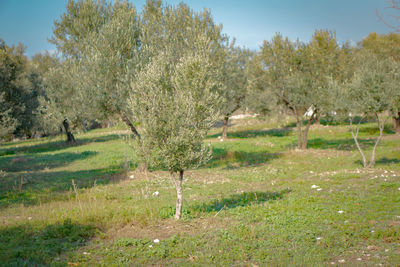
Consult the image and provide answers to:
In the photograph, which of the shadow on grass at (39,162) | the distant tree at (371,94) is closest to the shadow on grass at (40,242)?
the shadow on grass at (39,162)

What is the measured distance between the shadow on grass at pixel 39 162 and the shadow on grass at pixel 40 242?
15.6 m

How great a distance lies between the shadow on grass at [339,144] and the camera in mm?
27956

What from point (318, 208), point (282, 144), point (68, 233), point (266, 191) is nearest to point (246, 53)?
point (282, 144)

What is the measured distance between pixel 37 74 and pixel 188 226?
37.4 metres

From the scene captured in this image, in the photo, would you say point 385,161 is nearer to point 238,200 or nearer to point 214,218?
point 238,200

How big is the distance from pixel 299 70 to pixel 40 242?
23.5 metres

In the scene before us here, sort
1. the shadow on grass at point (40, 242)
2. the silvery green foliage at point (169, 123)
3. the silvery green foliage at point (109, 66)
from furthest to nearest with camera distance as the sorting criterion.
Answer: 1. the silvery green foliage at point (109, 66)
2. the silvery green foliage at point (169, 123)
3. the shadow on grass at point (40, 242)

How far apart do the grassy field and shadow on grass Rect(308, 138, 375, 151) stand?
603 centimetres

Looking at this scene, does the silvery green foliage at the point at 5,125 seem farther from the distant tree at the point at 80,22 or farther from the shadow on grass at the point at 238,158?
the shadow on grass at the point at 238,158

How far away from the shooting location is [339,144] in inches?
1179

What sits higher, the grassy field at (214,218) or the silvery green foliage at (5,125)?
the silvery green foliage at (5,125)

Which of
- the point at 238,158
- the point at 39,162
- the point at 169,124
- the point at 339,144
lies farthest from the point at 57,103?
the point at 339,144

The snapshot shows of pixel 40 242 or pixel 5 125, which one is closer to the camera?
pixel 40 242

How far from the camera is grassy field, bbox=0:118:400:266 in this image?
26.9ft
